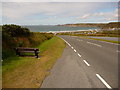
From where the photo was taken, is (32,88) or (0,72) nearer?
(32,88)

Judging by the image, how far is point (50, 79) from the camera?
6.71m

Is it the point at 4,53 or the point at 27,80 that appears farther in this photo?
the point at 4,53

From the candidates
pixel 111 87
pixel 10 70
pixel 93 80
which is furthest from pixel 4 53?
pixel 111 87

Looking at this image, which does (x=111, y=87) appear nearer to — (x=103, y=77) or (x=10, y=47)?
(x=103, y=77)

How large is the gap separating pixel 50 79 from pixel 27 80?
1.10 m

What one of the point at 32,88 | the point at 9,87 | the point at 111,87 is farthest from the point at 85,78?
the point at 9,87

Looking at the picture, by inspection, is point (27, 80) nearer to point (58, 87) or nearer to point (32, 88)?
point (32, 88)

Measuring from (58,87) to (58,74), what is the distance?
5.83 ft

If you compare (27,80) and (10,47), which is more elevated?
(10,47)

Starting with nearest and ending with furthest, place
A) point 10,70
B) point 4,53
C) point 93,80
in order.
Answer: point 93,80, point 10,70, point 4,53

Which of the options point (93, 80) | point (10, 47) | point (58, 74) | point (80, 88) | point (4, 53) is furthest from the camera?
point (10, 47)

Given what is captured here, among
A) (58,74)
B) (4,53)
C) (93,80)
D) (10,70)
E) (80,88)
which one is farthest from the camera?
(4,53)

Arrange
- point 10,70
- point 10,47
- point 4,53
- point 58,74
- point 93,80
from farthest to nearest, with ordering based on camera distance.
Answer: point 10,47, point 4,53, point 10,70, point 58,74, point 93,80

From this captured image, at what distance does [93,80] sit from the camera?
6.51 m
